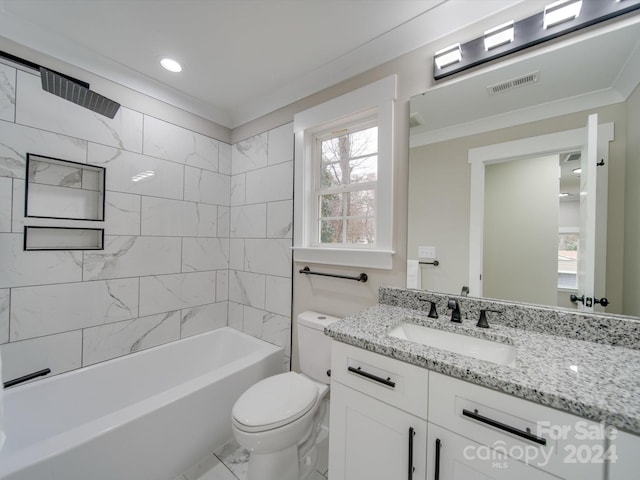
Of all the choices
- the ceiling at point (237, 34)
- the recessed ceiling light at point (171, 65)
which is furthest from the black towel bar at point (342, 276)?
the recessed ceiling light at point (171, 65)

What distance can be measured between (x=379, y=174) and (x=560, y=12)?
99 cm

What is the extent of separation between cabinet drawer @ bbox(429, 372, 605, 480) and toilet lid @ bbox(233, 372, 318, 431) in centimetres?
75

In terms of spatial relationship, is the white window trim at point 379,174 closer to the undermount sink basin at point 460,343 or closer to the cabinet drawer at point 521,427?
the undermount sink basin at point 460,343

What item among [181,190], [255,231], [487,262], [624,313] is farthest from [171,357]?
[624,313]

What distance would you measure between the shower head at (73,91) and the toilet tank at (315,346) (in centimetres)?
166

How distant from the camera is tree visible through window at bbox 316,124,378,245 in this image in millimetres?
1791

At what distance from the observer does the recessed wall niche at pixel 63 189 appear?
153cm

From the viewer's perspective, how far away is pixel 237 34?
1.51 metres

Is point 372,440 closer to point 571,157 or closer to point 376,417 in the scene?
point 376,417

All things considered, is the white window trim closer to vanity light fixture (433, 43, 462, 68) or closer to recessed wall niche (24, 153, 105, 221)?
vanity light fixture (433, 43, 462, 68)

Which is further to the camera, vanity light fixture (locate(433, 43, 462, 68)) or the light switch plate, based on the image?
the light switch plate

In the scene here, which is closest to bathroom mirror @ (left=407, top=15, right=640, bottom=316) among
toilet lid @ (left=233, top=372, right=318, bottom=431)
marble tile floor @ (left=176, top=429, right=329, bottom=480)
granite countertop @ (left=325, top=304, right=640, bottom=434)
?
granite countertop @ (left=325, top=304, right=640, bottom=434)

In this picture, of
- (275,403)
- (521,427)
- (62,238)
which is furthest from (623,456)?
(62,238)

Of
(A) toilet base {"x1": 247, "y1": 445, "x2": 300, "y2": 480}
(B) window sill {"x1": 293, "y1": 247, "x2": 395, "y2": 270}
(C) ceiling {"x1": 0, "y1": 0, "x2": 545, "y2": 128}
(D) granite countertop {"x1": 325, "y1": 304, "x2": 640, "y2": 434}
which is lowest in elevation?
(A) toilet base {"x1": 247, "y1": 445, "x2": 300, "y2": 480}
